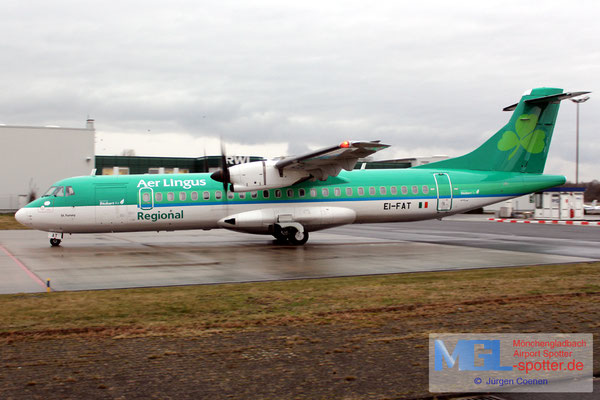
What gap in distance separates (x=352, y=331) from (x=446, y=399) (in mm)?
2445

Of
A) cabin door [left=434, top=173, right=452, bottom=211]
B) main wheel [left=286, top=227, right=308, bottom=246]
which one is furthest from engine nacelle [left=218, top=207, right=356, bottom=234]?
cabin door [left=434, top=173, right=452, bottom=211]

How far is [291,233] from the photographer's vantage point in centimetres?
2094

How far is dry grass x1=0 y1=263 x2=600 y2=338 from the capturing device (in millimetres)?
7941

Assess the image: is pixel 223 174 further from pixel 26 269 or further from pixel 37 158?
pixel 37 158

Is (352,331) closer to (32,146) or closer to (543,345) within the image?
(543,345)

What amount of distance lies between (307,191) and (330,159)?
1967 millimetres

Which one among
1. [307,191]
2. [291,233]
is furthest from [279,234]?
[307,191]

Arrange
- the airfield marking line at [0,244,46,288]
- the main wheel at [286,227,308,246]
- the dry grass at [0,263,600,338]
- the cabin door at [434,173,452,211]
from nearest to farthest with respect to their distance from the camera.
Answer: the dry grass at [0,263,600,338] → the airfield marking line at [0,244,46,288] → the main wheel at [286,227,308,246] → the cabin door at [434,173,452,211]

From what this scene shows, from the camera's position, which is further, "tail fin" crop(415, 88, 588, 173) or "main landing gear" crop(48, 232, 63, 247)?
"tail fin" crop(415, 88, 588, 173)

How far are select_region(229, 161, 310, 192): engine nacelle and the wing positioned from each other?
0.20m

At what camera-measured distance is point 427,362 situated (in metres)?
6.14

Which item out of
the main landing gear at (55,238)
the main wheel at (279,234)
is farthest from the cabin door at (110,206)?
the main wheel at (279,234)

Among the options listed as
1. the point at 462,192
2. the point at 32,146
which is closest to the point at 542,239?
the point at 462,192

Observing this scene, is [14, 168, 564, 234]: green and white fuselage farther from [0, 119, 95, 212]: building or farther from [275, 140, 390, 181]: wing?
[0, 119, 95, 212]: building
